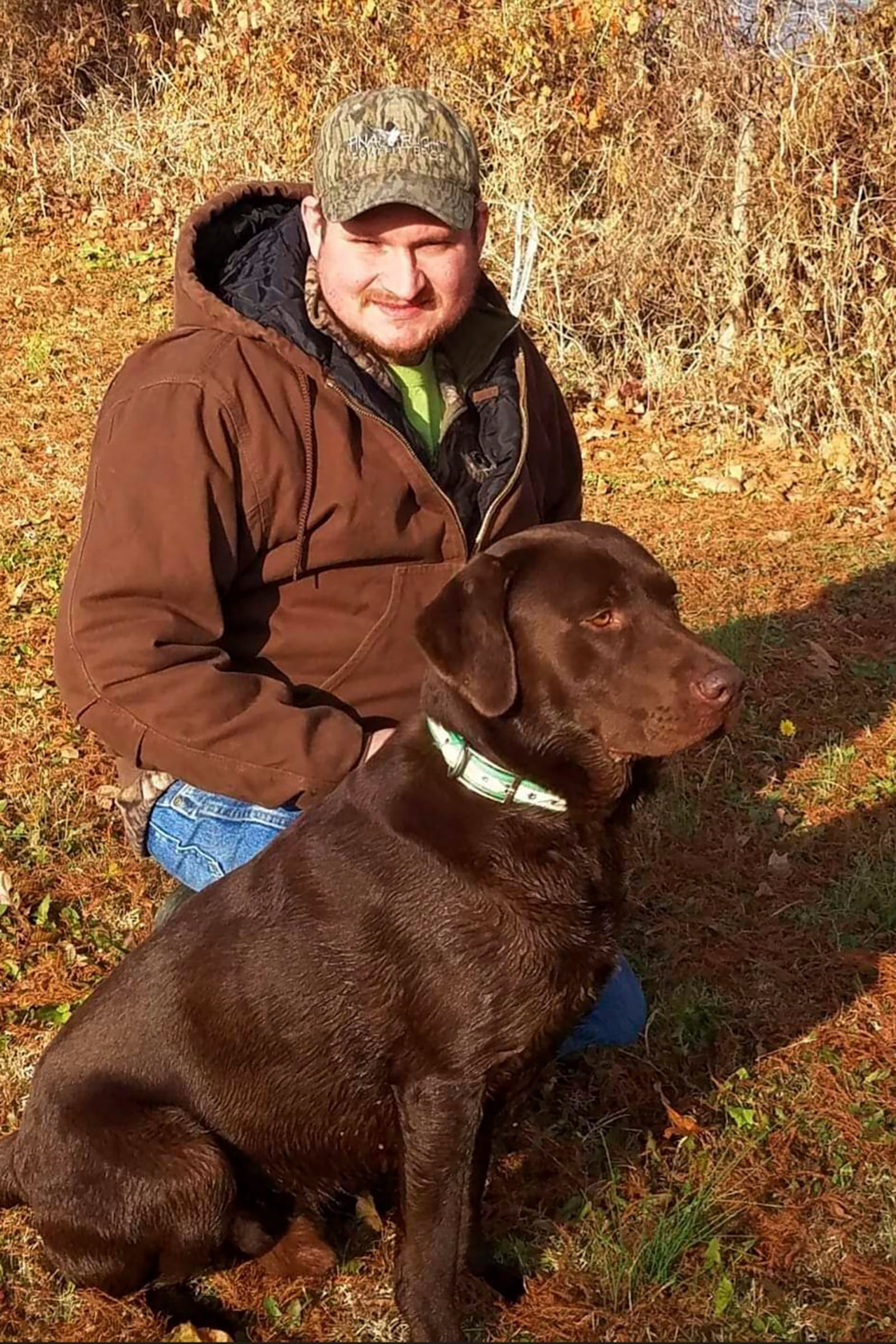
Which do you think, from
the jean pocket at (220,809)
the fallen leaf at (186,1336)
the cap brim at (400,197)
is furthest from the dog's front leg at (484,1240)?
the cap brim at (400,197)

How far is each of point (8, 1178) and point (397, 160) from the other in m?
2.69

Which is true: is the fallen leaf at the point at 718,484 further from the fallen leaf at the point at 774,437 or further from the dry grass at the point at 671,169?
the dry grass at the point at 671,169

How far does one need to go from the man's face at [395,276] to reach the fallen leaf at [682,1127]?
2243 mm

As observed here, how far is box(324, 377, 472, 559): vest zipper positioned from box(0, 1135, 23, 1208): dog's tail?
6.43 feet

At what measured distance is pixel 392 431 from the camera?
3613 millimetres

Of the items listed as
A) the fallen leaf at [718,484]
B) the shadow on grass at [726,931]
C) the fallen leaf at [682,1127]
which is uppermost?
the fallen leaf at [682,1127]

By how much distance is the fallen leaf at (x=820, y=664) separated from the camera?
6184mm

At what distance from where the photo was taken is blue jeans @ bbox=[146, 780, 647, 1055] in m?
3.65

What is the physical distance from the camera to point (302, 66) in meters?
11.3

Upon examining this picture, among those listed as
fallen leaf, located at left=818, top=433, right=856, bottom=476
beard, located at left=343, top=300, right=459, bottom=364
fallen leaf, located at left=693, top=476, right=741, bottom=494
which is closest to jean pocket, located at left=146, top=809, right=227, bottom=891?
beard, located at left=343, top=300, right=459, bottom=364

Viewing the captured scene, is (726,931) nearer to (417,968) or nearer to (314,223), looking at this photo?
(417,968)

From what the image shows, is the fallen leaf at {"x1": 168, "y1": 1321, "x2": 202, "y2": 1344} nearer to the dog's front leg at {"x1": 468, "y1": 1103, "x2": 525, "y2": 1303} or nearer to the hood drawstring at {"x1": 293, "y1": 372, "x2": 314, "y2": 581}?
the dog's front leg at {"x1": 468, "y1": 1103, "x2": 525, "y2": 1303}

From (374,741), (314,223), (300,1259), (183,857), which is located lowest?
(300,1259)

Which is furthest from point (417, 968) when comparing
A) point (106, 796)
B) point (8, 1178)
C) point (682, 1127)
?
point (106, 796)
